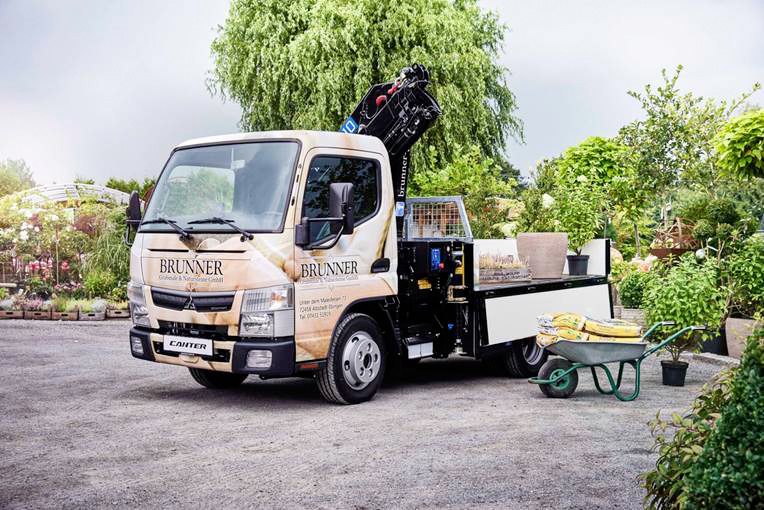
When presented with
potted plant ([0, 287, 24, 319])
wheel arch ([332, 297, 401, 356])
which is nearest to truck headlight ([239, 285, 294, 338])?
wheel arch ([332, 297, 401, 356])

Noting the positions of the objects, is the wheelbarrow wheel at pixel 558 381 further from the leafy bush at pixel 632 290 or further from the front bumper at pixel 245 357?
the leafy bush at pixel 632 290

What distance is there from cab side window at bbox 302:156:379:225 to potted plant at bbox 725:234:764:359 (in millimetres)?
5213

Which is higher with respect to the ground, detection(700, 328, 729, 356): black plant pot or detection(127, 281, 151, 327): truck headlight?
detection(127, 281, 151, 327): truck headlight

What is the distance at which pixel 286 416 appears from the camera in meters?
Result: 7.33

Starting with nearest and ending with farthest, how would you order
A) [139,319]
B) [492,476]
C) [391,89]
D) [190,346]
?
[492,476]
[190,346]
[139,319]
[391,89]

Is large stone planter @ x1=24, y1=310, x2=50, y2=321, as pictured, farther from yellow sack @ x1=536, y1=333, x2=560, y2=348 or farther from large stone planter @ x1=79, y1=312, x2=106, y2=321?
yellow sack @ x1=536, y1=333, x2=560, y2=348

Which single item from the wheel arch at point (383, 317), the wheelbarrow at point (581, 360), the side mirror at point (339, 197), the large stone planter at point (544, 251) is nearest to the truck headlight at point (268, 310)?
the side mirror at point (339, 197)

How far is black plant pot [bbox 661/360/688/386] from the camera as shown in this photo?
9164mm

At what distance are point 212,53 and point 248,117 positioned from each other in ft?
9.52

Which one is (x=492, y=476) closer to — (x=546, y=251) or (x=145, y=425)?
(x=145, y=425)

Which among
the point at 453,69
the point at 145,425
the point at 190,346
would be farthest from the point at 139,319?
the point at 453,69

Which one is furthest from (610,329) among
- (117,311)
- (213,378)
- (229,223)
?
(117,311)

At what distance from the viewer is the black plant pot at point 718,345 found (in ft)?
37.1

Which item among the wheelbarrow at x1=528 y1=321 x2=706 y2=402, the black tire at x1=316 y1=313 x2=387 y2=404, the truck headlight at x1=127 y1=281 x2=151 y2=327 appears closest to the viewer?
the black tire at x1=316 y1=313 x2=387 y2=404
